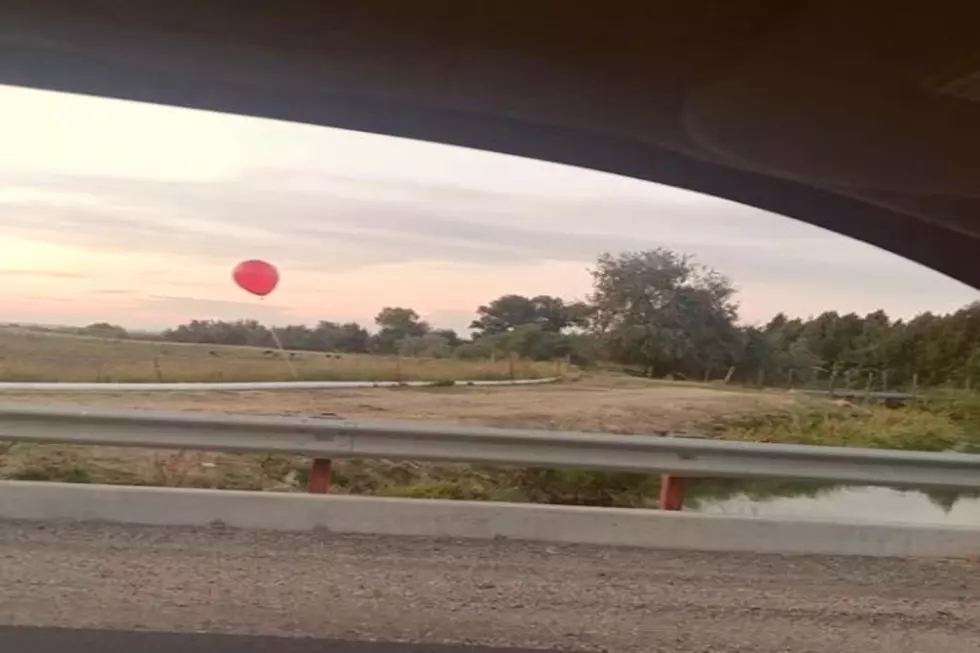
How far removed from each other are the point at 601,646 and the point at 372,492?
11.4 feet

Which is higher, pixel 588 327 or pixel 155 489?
pixel 588 327

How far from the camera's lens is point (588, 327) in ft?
29.1

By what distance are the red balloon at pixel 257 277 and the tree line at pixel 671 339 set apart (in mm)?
392

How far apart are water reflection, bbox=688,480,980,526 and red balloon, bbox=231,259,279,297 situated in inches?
136

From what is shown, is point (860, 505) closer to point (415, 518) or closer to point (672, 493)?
point (672, 493)

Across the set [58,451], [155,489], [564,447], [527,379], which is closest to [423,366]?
[527,379]

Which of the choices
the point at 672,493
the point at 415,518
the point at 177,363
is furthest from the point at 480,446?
the point at 177,363

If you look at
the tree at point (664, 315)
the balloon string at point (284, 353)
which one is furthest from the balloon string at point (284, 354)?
the tree at point (664, 315)

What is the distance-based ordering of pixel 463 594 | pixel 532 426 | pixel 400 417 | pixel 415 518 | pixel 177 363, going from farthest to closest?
pixel 532 426, pixel 400 417, pixel 177 363, pixel 415 518, pixel 463 594

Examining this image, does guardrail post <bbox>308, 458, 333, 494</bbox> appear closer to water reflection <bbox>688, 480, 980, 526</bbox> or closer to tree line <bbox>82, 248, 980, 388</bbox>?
tree line <bbox>82, 248, 980, 388</bbox>

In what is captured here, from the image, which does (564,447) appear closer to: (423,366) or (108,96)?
(423,366)

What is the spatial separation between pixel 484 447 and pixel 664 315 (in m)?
2.06

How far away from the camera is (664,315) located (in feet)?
29.3

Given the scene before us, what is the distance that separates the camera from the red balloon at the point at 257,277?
7.72m
